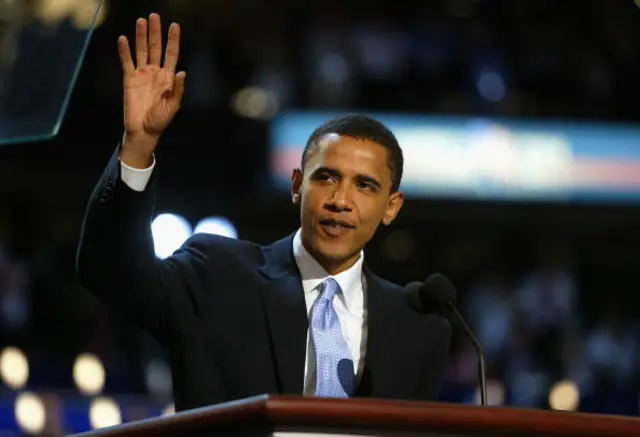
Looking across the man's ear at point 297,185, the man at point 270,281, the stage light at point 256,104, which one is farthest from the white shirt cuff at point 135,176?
the stage light at point 256,104

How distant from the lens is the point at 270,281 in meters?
3.05

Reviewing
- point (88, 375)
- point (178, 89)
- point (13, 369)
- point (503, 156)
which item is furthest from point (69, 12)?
point (503, 156)

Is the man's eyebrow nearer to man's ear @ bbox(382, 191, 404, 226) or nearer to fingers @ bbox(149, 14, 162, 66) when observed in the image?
man's ear @ bbox(382, 191, 404, 226)

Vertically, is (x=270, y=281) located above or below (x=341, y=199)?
below

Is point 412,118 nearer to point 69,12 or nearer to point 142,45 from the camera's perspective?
point 69,12

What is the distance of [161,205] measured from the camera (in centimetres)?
1277

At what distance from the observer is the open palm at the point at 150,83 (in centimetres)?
275

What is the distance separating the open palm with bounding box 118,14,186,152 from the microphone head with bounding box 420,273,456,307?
696 millimetres

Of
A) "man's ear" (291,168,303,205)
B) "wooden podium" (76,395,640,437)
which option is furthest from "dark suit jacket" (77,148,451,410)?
"wooden podium" (76,395,640,437)

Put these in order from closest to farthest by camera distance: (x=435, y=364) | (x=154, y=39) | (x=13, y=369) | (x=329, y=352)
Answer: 1. (x=154, y=39)
2. (x=329, y=352)
3. (x=435, y=364)
4. (x=13, y=369)

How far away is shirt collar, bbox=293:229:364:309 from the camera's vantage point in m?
3.11

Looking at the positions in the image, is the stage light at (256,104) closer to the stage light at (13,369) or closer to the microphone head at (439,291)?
the stage light at (13,369)

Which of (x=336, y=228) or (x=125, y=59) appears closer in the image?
(x=125, y=59)

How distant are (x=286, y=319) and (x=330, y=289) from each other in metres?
0.17
